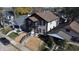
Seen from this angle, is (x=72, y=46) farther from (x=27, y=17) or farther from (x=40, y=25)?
(x=27, y=17)

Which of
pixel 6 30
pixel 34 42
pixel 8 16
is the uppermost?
pixel 8 16

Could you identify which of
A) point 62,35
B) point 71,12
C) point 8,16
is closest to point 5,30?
point 8,16

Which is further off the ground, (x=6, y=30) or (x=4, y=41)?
(x=6, y=30)

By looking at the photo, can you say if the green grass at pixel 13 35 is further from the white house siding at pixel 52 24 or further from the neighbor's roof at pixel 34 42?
the white house siding at pixel 52 24

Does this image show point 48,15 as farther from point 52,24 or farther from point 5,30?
point 5,30

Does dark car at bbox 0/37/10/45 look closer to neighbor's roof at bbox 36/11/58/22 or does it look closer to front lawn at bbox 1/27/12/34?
front lawn at bbox 1/27/12/34

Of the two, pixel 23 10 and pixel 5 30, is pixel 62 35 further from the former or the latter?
pixel 5 30

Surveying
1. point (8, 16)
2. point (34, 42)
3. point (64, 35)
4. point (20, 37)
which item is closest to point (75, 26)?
point (64, 35)

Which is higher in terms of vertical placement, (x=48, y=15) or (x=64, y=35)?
(x=48, y=15)


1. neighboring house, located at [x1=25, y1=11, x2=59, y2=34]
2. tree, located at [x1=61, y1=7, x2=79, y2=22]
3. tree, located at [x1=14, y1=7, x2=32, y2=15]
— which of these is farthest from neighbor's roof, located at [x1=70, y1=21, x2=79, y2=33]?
tree, located at [x1=14, y1=7, x2=32, y2=15]
